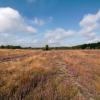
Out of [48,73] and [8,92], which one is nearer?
[8,92]

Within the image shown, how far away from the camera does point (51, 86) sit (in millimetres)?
14914

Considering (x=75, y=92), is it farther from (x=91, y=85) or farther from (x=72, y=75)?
(x=72, y=75)

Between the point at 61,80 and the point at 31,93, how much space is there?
340cm

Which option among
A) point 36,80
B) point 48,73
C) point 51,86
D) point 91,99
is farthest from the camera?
point 48,73

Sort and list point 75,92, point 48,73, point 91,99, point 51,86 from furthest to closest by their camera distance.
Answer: point 48,73, point 51,86, point 75,92, point 91,99

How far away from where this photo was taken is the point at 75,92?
13977mm

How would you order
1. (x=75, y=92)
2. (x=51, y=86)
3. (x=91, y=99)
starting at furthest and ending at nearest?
1. (x=51, y=86)
2. (x=75, y=92)
3. (x=91, y=99)

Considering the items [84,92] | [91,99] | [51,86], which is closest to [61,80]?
[51,86]

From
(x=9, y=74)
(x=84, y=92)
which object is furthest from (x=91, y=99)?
(x=9, y=74)

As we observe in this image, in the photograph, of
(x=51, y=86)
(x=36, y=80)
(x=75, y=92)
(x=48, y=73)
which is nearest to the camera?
(x=75, y=92)

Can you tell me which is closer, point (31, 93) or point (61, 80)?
point (31, 93)

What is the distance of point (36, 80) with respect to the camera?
15867 millimetres

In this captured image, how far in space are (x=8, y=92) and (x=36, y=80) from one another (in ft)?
9.62

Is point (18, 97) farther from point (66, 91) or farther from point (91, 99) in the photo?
point (91, 99)
